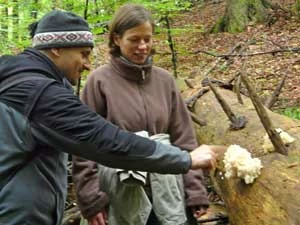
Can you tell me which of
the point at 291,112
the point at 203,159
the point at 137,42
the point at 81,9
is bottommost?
the point at 291,112

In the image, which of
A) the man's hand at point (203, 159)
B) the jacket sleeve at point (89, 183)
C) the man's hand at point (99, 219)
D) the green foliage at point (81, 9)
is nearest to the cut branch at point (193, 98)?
the green foliage at point (81, 9)

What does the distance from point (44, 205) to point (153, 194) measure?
86 centimetres

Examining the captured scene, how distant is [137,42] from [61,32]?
854mm

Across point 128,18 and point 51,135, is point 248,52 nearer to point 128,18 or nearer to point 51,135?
point 128,18

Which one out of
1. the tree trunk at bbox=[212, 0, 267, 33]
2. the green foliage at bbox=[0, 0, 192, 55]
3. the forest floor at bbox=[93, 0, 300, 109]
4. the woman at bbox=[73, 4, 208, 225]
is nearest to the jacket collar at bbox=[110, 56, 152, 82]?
the woman at bbox=[73, 4, 208, 225]

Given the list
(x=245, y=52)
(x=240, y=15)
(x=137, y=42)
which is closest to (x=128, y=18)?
(x=137, y=42)

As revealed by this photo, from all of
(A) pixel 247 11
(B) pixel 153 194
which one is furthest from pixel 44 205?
(A) pixel 247 11

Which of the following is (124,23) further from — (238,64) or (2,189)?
(238,64)

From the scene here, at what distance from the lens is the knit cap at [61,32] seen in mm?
2314

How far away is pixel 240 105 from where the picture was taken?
4.88 meters

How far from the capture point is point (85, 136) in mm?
2100

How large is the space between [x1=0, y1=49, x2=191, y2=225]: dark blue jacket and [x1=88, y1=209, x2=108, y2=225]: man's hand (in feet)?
2.14

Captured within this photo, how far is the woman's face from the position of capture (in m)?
3.08

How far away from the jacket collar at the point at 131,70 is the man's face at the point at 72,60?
71 centimetres
